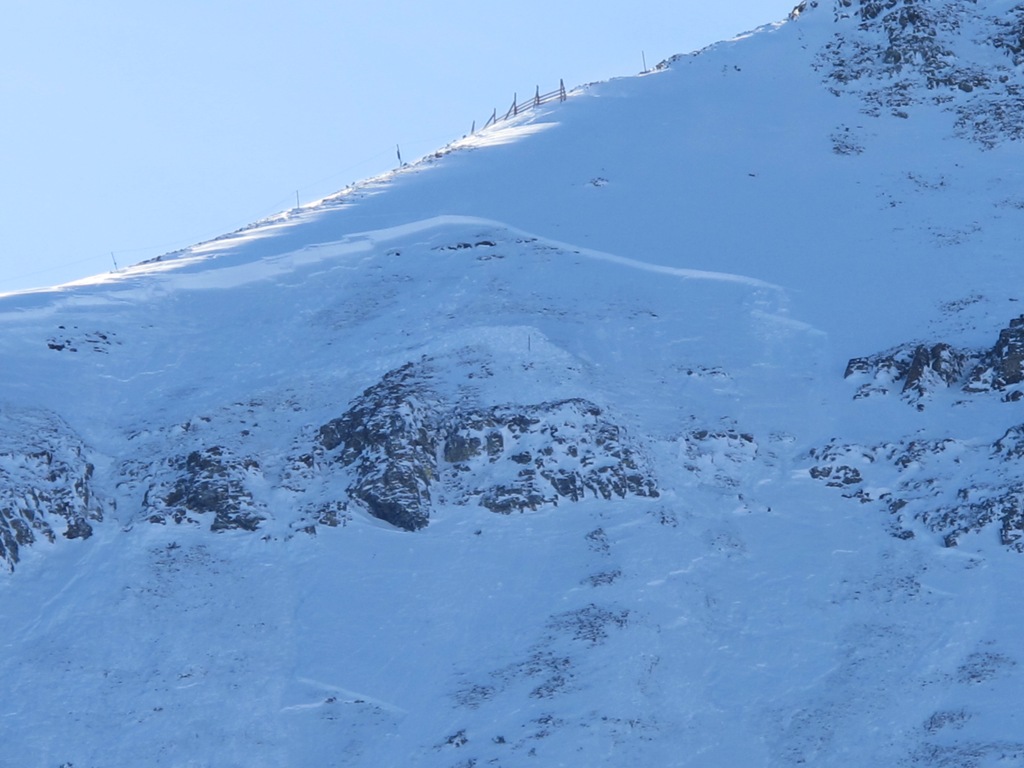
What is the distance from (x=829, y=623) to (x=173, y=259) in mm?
22581

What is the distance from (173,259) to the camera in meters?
41.0

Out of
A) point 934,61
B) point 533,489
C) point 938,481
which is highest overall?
point 934,61

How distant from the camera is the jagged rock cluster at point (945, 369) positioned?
30.3 m

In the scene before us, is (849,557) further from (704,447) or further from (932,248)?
(932,248)

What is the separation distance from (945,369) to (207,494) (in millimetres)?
14895

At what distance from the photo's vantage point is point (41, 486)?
27.4 metres

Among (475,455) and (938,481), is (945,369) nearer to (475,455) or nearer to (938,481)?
(938,481)

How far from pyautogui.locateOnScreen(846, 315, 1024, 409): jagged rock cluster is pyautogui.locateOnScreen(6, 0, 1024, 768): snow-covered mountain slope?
3.0 inches

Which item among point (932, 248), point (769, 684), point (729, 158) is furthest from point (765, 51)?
point (769, 684)

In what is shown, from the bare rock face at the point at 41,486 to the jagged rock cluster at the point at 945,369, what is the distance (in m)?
15.6

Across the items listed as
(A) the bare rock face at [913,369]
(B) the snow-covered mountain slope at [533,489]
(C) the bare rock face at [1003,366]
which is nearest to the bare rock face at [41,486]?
(B) the snow-covered mountain slope at [533,489]

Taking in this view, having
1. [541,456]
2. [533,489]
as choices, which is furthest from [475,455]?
[533,489]

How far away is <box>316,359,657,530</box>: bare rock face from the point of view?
28.2m

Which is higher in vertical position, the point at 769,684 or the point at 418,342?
the point at 418,342
